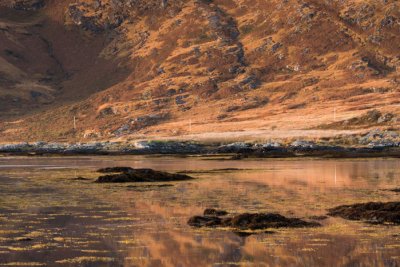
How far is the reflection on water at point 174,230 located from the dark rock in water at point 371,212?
0.98 metres

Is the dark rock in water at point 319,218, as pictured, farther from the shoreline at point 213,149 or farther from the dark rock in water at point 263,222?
the shoreline at point 213,149

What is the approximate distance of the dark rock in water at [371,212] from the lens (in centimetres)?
3183

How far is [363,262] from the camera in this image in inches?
921

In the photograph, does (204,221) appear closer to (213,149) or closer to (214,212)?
(214,212)

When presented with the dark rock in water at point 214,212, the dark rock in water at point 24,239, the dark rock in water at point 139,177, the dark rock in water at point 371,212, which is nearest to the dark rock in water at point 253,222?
Result: the dark rock in water at point 214,212

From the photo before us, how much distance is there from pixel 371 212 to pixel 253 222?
578 cm

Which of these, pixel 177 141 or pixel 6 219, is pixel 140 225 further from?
pixel 177 141

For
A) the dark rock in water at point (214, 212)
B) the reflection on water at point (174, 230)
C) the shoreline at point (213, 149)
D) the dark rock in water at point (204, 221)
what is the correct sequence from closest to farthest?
the reflection on water at point (174, 230), the dark rock in water at point (204, 221), the dark rock in water at point (214, 212), the shoreline at point (213, 149)

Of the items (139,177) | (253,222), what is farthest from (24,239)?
(139,177)

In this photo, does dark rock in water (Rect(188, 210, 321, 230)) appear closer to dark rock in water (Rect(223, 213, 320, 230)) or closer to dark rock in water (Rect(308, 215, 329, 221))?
dark rock in water (Rect(223, 213, 320, 230))

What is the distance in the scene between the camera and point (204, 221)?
31891 mm

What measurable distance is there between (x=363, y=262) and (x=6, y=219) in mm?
16839

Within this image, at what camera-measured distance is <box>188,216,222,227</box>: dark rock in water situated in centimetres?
3117

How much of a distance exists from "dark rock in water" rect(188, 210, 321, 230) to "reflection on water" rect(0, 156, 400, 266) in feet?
2.55
